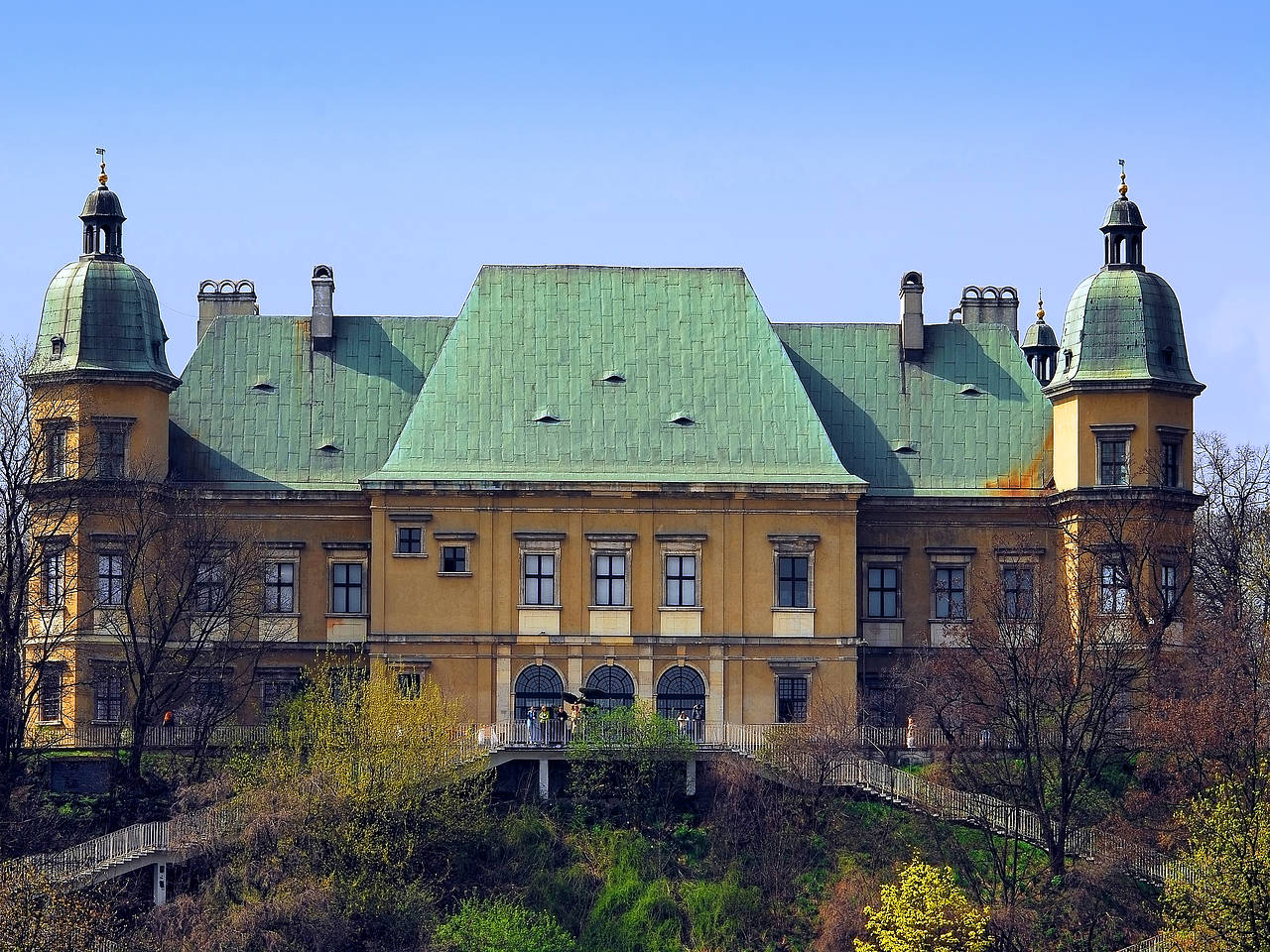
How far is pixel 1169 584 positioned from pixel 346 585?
23.0 m

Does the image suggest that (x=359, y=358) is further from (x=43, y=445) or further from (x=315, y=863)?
(x=315, y=863)

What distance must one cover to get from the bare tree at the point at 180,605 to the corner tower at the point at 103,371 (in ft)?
4.31

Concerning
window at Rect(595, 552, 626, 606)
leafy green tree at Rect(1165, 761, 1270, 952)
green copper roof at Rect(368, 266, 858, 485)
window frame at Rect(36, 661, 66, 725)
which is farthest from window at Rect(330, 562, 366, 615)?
leafy green tree at Rect(1165, 761, 1270, 952)

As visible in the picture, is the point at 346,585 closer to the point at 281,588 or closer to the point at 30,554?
the point at 281,588

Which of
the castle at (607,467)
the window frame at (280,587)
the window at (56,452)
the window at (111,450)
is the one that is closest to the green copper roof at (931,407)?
the castle at (607,467)

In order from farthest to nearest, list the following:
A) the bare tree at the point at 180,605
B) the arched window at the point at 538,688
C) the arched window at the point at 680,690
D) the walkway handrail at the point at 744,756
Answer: the arched window at the point at 680,690
the arched window at the point at 538,688
the bare tree at the point at 180,605
the walkway handrail at the point at 744,756

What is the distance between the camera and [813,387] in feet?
305

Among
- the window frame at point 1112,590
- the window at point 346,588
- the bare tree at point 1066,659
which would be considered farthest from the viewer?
the window at point 346,588

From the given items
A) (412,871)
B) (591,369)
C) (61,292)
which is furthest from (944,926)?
(61,292)

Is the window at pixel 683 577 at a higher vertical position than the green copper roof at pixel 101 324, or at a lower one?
lower

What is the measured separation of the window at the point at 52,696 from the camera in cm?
8575

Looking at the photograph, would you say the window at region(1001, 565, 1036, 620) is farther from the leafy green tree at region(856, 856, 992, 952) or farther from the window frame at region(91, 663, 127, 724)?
the window frame at region(91, 663, 127, 724)

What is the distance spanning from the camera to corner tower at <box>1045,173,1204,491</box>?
88500 mm

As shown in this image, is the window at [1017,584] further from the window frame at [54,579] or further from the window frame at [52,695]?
the window frame at [52,695]
